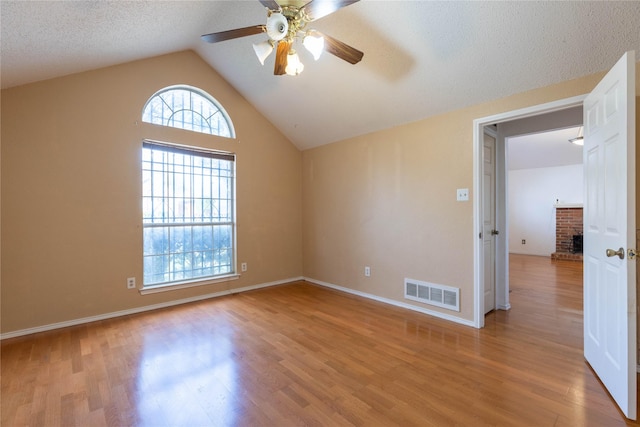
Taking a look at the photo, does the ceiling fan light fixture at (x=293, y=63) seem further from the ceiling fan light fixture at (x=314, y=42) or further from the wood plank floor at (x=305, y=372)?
the wood plank floor at (x=305, y=372)

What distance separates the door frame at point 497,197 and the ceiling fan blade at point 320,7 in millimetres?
1945

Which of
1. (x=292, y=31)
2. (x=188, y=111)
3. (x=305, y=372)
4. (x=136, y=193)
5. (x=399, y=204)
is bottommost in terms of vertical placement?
(x=305, y=372)

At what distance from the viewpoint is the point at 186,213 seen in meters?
A: 3.93

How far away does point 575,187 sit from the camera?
7.23 meters

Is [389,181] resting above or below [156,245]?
above

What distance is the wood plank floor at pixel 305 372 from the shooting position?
5.53 ft

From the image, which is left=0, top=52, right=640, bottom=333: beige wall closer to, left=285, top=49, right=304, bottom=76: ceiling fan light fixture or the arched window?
the arched window

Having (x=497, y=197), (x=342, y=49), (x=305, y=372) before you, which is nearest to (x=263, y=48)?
(x=342, y=49)

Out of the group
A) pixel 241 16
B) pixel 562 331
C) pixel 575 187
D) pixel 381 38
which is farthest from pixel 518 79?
pixel 575 187

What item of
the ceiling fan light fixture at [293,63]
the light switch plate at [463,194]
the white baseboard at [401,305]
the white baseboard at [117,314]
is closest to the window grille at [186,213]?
the white baseboard at [117,314]

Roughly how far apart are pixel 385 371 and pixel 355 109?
9.68 feet

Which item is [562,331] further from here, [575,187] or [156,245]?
[575,187]

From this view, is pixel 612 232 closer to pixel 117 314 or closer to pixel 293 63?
pixel 293 63

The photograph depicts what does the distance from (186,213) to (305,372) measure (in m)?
2.75
